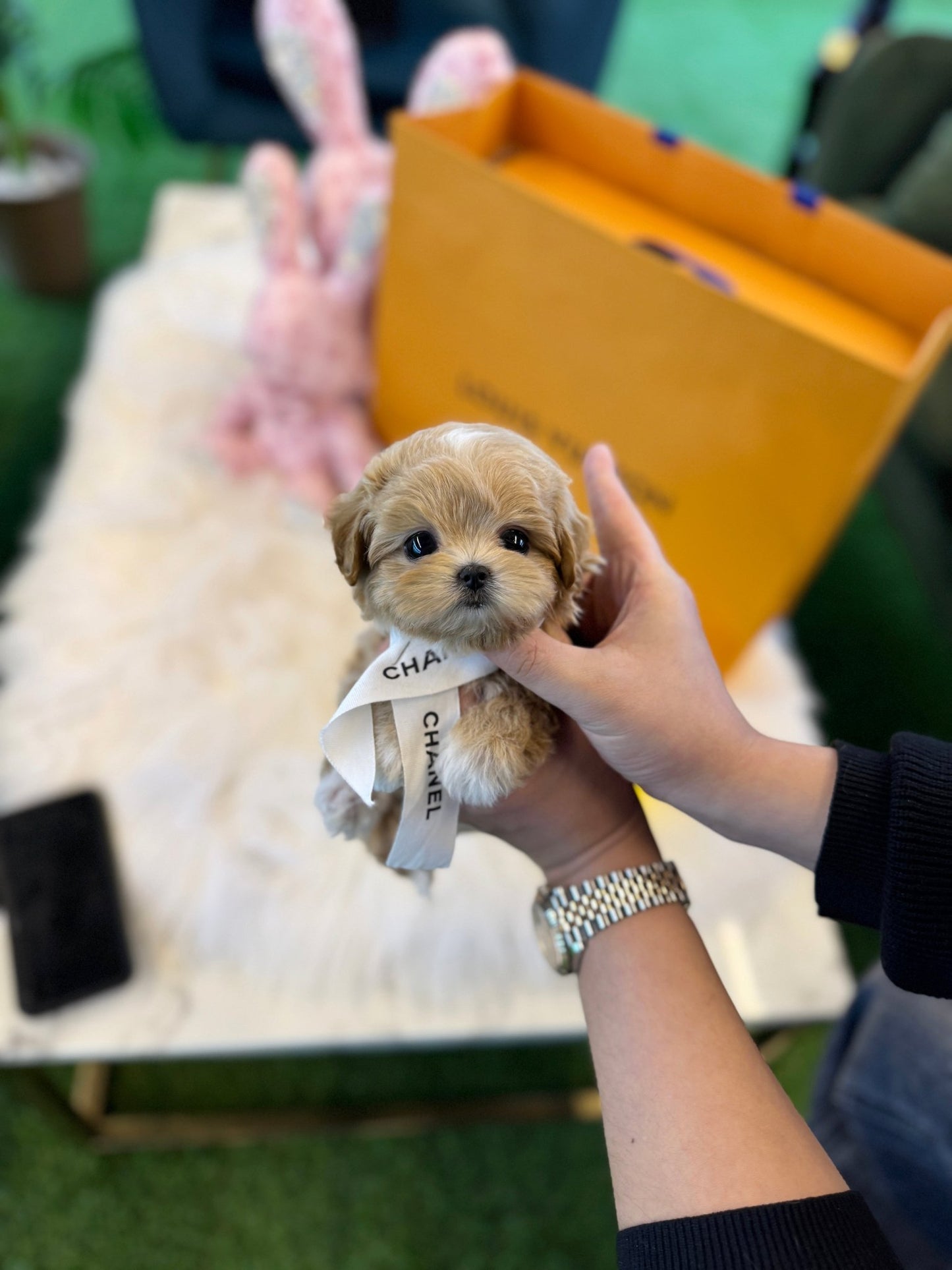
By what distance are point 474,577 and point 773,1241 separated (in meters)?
0.37

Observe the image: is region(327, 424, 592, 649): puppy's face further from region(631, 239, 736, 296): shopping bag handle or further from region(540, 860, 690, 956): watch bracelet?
region(631, 239, 736, 296): shopping bag handle

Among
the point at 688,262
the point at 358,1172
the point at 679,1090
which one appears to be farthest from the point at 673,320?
the point at 358,1172

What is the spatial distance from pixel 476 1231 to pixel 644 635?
0.83m

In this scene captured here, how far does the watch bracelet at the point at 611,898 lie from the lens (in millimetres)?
542

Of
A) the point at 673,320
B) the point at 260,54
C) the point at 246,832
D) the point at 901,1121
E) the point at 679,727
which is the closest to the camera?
the point at 679,727

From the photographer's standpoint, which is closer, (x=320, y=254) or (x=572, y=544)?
(x=572, y=544)

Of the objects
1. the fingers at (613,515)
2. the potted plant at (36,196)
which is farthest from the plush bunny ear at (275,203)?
the potted plant at (36,196)

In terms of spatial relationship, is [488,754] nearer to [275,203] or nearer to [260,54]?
[275,203]

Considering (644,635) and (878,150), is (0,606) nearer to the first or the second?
(644,635)

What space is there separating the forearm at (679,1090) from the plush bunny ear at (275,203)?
1.01 meters

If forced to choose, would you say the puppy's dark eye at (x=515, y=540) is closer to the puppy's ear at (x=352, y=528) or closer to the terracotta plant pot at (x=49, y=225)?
the puppy's ear at (x=352, y=528)

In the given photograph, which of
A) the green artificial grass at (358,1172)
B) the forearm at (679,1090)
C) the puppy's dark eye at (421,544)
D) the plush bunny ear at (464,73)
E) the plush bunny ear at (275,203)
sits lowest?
the green artificial grass at (358,1172)

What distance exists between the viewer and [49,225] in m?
1.80

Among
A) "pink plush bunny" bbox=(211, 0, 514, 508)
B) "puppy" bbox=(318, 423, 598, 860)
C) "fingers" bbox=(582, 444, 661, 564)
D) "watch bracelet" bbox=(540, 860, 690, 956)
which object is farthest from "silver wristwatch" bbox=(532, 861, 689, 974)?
"pink plush bunny" bbox=(211, 0, 514, 508)
